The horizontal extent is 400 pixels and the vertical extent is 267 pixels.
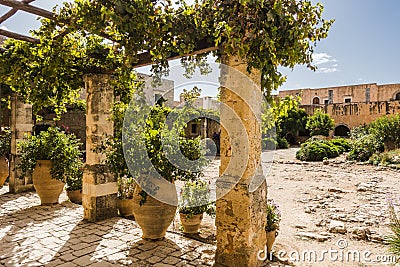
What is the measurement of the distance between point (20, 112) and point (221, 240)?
6136 millimetres

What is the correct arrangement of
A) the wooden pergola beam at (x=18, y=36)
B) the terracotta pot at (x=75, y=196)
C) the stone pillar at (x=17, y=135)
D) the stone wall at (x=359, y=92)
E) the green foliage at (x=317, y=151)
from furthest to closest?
the stone wall at (x=359, y=92) → the green foliage at (x=317, y=151) → the stone pillar at (x=17, y=135) → the terracotta pot at (x=75, y=196) → the wooden pergola beam at (x=18, y=36)

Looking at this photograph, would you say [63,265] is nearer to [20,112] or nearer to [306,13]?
[306,13]

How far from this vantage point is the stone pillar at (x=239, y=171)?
3074 mm

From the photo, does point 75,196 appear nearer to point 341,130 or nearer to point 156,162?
point 156,162

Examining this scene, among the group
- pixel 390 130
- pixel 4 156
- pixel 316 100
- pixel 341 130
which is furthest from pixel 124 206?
pixel 316 100

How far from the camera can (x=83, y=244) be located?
13.0ft

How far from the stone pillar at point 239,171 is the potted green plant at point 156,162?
2.71ft

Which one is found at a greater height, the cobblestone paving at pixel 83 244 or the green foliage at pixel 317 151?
the green foliage at pixel 317 151

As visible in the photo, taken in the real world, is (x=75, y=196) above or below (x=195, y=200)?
below

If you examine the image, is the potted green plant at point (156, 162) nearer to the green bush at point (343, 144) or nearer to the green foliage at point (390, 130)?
the green foliage at point (390, 130)

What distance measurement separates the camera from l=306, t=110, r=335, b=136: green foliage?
22.1 metres

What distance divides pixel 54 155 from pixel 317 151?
12.7 metres

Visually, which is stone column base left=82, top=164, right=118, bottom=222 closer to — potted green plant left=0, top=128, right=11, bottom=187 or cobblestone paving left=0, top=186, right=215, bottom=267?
cobblestone paving left=0, top=186, right=215, bottom=267

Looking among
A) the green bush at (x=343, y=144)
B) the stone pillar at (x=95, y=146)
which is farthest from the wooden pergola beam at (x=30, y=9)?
the green bush at (x=343, y=144)
